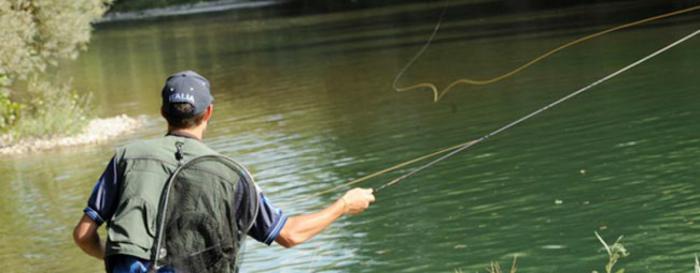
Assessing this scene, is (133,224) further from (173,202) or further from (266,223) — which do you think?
(266,223)

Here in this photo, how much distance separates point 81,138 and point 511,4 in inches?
1050

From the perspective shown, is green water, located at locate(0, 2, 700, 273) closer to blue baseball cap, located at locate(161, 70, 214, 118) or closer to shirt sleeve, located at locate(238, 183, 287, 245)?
shirt sleeve, located at locate(238, 183, 287, 245)

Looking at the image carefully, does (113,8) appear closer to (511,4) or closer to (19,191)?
(511,4)

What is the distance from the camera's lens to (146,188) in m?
4.59

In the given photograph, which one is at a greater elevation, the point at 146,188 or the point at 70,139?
the point at 70,139

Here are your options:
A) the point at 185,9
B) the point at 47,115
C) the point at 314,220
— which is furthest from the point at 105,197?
the point at 185,9

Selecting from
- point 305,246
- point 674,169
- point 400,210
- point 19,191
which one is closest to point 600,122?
point 674,169

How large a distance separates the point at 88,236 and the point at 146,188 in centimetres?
41

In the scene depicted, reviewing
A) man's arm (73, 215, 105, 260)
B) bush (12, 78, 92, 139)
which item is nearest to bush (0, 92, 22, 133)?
bush (12, 78, 92, 139)

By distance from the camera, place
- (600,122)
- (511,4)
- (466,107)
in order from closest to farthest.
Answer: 1. (600,122)
2. (466,107)
3. (511,4)

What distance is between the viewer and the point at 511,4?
46.9 meters

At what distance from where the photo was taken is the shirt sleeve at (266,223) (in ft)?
15.8

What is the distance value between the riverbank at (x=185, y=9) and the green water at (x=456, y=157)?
40.5m

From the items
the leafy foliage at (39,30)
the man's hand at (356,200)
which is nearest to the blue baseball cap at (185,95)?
the man's hand at (356,200)
